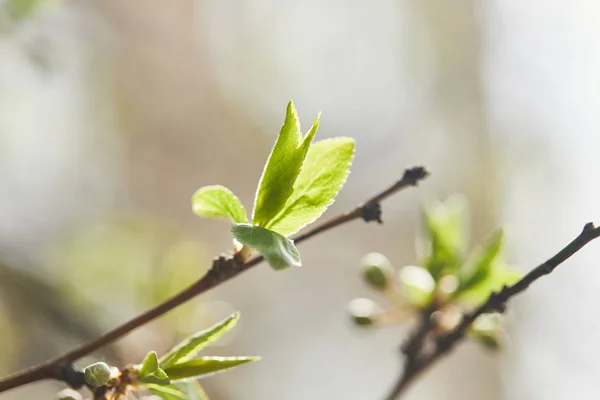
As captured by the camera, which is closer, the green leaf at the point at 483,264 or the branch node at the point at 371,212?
the branch node at the point at 371,212

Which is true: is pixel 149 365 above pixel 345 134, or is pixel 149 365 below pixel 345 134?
below

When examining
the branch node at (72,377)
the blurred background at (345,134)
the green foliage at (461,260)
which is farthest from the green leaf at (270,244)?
the blurred background at (345,134)

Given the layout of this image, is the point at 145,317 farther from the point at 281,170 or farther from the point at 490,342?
the point at 490,342

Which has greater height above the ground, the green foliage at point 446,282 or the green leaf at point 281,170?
the green leaf at point 281,170

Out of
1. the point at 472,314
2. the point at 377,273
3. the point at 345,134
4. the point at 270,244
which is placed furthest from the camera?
the point at 345,134

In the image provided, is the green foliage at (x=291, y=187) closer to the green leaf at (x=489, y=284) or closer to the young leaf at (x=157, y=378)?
the young leaf at (x=157, y=378)

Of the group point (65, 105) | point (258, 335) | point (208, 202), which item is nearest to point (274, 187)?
point (208, 202)

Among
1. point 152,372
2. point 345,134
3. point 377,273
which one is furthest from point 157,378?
point 345,134
